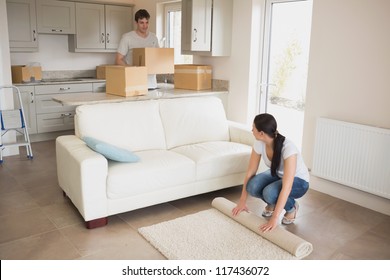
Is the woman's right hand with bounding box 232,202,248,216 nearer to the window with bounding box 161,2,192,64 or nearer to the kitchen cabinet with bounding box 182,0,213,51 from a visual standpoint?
the kitchen cabinet with bounding box 182,0,213,51

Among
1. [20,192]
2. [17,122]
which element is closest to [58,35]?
[17,122]

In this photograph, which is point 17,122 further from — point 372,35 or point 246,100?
point 372,35

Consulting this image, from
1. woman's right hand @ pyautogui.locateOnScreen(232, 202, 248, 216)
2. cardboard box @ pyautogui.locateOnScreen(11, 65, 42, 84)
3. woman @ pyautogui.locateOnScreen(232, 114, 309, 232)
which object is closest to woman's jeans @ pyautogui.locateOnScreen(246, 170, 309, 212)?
woman @ pyautogui.locateOnScreen(232, 114, 309, 232)

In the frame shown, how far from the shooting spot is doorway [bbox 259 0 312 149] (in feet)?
14.0

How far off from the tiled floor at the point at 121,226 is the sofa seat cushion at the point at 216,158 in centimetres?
30

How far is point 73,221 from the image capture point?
3.16 metres

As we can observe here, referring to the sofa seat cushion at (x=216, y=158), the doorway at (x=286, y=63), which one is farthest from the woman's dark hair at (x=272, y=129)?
the doorway at (x=286, y=63)

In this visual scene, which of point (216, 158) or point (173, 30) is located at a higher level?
point (173, 30)

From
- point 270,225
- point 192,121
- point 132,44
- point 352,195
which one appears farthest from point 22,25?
Result: point 352,195

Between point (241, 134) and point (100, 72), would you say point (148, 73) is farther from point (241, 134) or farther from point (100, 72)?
point (100, 72)

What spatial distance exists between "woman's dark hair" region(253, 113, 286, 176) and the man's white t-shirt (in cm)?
243

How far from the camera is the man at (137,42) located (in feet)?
15.7

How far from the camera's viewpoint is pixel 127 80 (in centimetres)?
418

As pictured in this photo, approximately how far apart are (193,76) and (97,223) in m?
2.57
